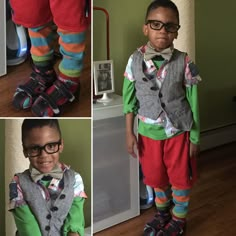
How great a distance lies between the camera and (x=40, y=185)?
0.89 meters

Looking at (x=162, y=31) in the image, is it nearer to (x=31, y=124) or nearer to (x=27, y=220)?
(x=31, y=124)

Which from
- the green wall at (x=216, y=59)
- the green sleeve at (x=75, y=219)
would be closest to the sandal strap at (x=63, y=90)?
the green sleeve at (x=75, y=219)

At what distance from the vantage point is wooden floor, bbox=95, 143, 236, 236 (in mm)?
1355

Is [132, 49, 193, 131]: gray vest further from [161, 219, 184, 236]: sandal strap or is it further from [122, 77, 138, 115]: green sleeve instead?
[161, 219, 184, 236]: sandal strap

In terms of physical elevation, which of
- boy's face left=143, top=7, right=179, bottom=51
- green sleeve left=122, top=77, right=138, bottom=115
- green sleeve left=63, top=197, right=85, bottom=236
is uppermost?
boy's face left=143, top=7, right=179, bottom=51

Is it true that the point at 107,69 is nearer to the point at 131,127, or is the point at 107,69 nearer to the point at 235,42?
the point at 131,127

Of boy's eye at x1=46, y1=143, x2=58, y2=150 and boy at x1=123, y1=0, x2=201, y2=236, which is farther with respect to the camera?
boy at x1=123, y1=0, x2=201, y2=236

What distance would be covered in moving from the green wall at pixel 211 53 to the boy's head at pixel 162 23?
14.5 inches

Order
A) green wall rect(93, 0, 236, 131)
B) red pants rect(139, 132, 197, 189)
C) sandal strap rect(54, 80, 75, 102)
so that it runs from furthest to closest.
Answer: green wall rect(93, 0, 236, 131) → red pants rect(139, 132, 197, 189) → sandal strap rect(54, 80, 75, 102)

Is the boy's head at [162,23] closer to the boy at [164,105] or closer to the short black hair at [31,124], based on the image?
the boy at [164,105]

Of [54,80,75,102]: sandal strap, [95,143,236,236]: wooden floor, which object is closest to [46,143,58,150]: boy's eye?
[54,80,75,102]: sandal strap

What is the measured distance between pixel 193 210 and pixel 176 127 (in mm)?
494

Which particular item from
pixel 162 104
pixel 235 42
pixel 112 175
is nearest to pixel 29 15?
pixel 162 104

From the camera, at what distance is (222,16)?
1921 millimetres
